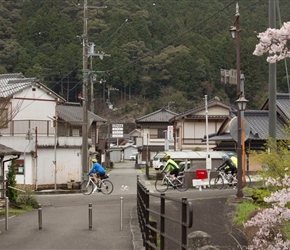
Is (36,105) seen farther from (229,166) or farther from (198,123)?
(198,123)

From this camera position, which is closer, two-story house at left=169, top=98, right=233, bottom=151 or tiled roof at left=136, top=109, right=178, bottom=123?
two-story house at left=169, top=98, right=233, bottom=151

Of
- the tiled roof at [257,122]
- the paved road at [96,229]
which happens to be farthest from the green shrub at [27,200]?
the tiled roof at [257,122]

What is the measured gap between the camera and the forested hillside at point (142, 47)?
199ft

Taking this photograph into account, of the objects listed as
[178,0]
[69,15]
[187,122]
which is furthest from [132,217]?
[178,0]

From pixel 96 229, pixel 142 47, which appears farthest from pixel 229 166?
pixel 142 47

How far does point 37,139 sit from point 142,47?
3901 centimetres

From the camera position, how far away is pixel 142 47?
66.4 m

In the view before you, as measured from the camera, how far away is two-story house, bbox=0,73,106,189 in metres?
29.3

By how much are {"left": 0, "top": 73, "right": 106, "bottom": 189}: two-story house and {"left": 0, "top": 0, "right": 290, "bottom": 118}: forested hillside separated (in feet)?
70.0

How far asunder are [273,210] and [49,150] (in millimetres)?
25189

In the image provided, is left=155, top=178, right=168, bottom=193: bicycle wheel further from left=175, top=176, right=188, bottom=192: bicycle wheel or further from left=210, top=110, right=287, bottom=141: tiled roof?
left=210, top=110, right=287, bottom=141: tiled roof

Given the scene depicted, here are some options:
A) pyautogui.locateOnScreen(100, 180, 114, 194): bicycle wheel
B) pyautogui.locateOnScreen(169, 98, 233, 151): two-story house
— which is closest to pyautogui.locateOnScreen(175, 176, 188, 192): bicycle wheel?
pyautogui.locateOnScreen(100, 180, 114, 194): bicycle wheel

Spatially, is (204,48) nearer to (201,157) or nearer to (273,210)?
(201,157)

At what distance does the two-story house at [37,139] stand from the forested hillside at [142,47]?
840 inches
